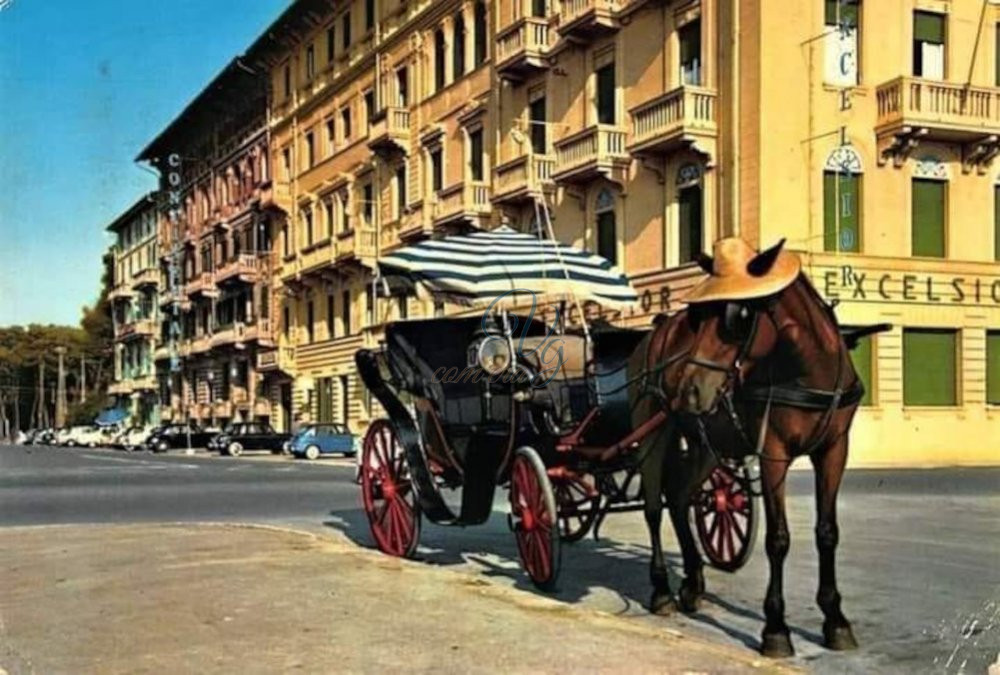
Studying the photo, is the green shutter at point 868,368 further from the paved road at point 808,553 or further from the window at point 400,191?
the window at point 400,191

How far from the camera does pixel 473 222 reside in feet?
84.7

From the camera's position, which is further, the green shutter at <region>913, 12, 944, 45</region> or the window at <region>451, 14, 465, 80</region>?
the window at <region>451, 14, 465, 80</region>

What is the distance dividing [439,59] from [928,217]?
1529 cm

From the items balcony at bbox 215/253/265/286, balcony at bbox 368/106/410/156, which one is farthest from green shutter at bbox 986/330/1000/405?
balcony at bbox 215/253/265/286

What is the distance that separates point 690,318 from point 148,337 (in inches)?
211

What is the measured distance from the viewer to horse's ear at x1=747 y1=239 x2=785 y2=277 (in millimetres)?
6500

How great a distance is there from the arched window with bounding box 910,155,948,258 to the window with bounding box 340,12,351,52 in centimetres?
2411

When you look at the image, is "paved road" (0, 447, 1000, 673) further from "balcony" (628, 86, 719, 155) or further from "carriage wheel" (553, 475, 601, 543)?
"balcony" (628, 86, 719, 155)

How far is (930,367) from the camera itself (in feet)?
84.6

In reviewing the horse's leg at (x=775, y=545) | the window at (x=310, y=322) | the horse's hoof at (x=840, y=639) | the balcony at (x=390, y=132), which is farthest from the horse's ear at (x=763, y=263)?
the window at (x=310, y=322)

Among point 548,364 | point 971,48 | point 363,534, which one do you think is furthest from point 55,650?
point 971,48

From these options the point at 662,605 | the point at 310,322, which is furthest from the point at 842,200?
the point at 310,322

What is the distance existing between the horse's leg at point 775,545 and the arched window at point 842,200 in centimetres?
1764

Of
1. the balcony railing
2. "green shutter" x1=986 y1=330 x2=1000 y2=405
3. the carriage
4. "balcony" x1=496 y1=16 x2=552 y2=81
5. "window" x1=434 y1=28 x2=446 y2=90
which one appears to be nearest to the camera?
the carriage
